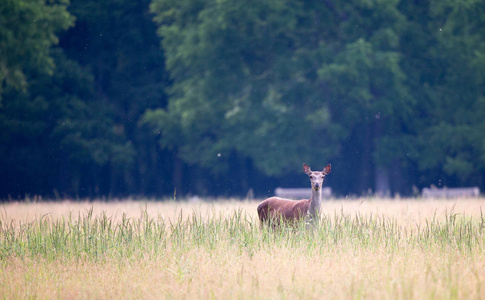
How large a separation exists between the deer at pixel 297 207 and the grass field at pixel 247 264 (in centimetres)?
45

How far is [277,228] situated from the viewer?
1118cm

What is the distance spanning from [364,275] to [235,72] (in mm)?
22120

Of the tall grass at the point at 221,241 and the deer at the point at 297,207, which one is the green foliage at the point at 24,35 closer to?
the deer at the point at 297,207

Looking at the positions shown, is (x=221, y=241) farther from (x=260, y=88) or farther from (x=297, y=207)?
(x=260, y=88)

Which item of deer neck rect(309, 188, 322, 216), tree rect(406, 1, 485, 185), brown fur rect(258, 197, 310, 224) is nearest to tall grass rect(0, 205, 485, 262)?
deer neck rect(309, 188, 322, 216)

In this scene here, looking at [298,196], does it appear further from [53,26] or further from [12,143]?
[12,143]

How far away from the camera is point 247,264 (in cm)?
915

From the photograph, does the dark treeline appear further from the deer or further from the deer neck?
the deer neck

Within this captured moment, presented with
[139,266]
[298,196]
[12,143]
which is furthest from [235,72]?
[139,266]

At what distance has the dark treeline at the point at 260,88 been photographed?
89.0 feet

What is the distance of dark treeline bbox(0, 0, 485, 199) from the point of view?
27.1 m

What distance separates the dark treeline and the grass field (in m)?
16.6

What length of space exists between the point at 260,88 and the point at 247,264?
818 inches

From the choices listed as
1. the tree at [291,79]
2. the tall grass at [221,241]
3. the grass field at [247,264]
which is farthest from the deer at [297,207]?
the tree at [291,79]
